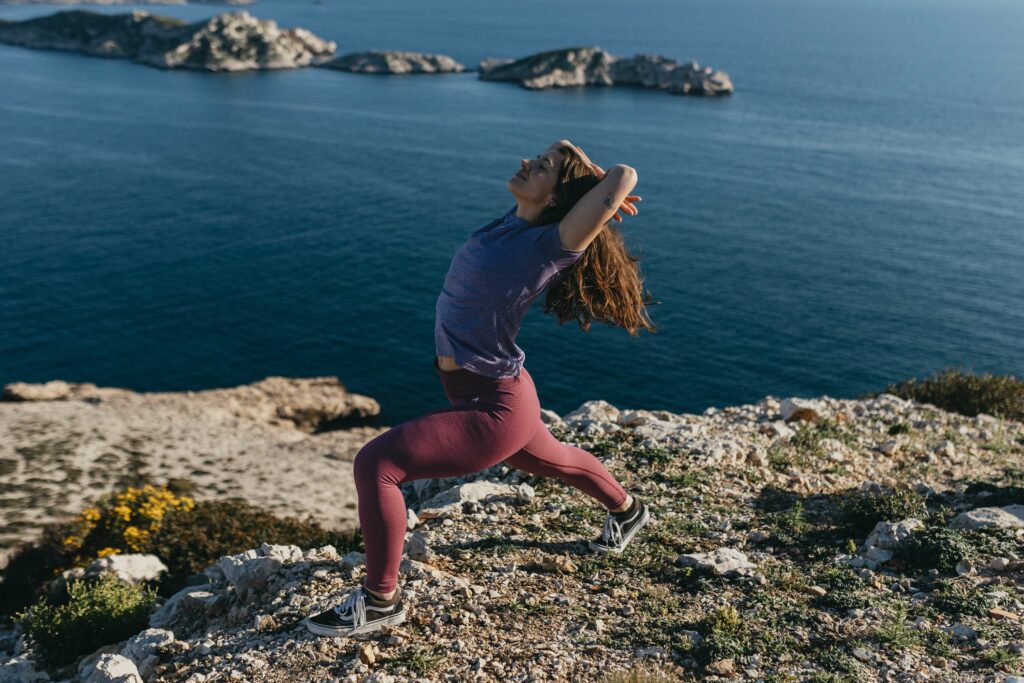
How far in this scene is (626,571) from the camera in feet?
23.7

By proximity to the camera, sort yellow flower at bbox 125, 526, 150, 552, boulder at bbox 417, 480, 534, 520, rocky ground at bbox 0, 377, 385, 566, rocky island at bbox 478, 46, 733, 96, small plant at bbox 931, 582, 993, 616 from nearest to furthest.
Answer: small plant at bbox 931, 582, 993, 616 < boulder at bbox 417, 480, 534, 520 < yellow flower at bbox 125, 526, 150, 552 < rocky ground at bbox 0, 377, 385, 566 < rocky island at bbox 478, 46, 733, 96

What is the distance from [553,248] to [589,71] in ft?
473

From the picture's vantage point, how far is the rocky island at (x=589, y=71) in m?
133

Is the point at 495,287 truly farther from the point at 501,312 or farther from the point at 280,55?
the point at 280,55

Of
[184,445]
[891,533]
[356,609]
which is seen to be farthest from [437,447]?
[184,445]

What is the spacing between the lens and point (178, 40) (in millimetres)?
147500

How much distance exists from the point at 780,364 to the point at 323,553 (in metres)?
37.9

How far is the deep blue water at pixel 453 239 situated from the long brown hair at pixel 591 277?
30.1 metres

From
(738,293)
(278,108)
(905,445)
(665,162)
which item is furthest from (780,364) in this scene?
(278,108)

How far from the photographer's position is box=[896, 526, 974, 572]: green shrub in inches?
287

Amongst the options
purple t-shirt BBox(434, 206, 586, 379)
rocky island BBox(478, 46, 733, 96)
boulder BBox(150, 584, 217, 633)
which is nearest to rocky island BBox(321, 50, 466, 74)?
rocky island BBox(478, 46, 733, 96)

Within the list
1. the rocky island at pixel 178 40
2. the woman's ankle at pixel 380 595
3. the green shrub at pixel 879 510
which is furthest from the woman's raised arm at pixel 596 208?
the rocky island at pixel 178 40

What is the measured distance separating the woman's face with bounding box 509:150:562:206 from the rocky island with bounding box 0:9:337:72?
5995 inches

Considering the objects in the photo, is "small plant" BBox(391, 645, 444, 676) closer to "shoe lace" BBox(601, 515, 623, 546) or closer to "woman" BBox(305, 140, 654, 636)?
"woman" BBox(305, 140, 654, 636)
